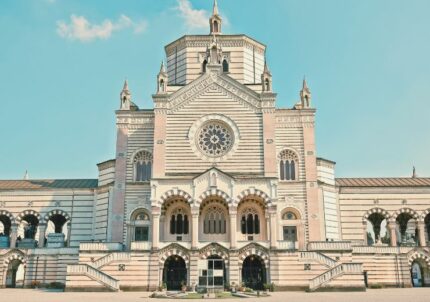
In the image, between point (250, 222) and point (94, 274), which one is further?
point (250, 222)

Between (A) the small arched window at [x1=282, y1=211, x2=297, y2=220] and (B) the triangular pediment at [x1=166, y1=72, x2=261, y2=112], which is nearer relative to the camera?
(A) the small arched window at [x1=282, y1=211, x2=297, y2=220]

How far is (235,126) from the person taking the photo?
40062 mm

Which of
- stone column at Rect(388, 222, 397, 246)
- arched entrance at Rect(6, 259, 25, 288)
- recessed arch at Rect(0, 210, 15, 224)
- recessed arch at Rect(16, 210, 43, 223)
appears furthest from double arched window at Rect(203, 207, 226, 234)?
recessed arch at Rect(0, 210, 15, 224)

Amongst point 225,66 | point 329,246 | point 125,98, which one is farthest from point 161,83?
point 329,246

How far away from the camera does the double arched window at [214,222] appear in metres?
38.3

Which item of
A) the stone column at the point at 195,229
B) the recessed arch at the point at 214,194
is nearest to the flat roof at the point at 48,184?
the stone column at the point at 195,229

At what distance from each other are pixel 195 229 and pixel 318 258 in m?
9.42

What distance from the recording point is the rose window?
39.8 meters

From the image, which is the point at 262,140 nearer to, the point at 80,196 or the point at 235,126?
the point at 235,126

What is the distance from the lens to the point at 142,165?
41.7 metres

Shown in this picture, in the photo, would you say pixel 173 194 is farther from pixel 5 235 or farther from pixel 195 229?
pixel 5 235

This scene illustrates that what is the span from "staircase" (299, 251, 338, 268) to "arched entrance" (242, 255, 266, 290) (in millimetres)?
3160

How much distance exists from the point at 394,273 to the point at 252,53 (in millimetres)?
25442

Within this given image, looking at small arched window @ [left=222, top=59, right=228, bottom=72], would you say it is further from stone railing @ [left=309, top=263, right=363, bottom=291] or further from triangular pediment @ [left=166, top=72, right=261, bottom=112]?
stone railing @ [left=309, top=263, right=363, bottom=291]
